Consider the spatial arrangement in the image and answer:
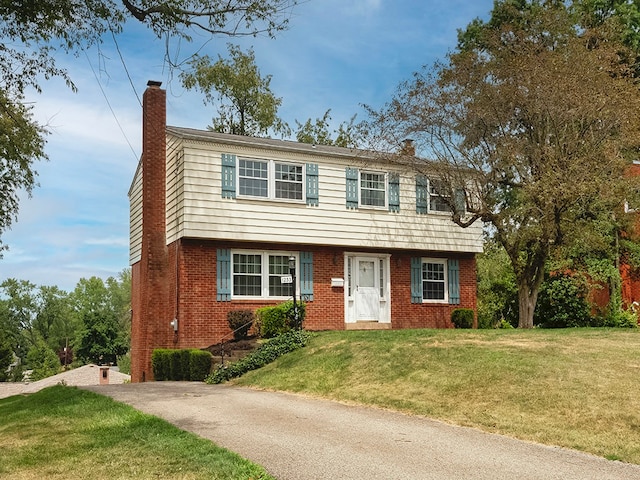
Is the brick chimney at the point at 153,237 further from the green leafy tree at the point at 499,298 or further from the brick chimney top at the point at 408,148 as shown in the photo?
the green leafy tree at the point at 499,298

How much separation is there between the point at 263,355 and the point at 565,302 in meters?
12.0

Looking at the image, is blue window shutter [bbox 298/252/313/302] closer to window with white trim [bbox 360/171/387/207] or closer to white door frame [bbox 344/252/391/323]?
white door frame [bbox 344/252/391/323]

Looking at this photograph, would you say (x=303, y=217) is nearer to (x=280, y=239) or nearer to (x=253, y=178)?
(x=280, y=239)

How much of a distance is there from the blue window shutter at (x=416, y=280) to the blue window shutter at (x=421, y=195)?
1592mm

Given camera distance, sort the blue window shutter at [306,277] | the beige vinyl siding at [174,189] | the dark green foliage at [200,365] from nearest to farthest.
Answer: the dark green foliage at [200,365] → the beige vinyl siding at [174,189] → the blue window shutter at [306,277]

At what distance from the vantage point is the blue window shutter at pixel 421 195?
22578 mm

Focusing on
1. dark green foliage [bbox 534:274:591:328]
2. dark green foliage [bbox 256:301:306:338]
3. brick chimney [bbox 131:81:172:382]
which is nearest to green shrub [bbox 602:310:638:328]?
dark green foliage [bbox 534:274:591:328]

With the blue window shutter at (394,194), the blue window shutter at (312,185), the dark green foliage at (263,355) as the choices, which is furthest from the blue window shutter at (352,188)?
the dark green foliage at (263,355)

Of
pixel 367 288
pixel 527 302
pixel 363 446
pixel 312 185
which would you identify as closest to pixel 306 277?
pixel 367 288

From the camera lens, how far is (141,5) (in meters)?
10.5

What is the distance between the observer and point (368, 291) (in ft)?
72.0

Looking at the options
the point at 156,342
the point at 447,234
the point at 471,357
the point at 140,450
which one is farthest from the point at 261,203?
the point at 140,450

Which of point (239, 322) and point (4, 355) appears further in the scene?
point (4, 355)

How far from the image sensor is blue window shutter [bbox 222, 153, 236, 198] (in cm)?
1962
